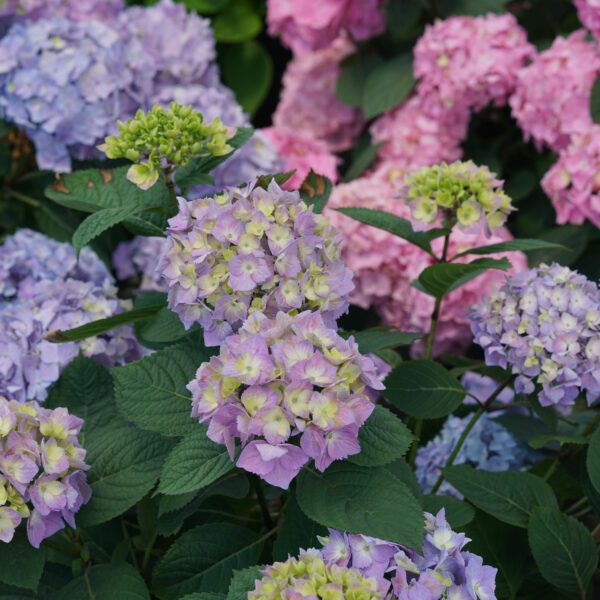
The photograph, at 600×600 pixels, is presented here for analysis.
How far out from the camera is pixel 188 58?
155 centimetres

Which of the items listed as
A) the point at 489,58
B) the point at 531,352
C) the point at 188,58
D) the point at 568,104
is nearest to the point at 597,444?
the point at 531,352

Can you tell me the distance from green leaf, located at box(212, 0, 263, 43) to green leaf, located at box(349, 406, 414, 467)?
1439mm

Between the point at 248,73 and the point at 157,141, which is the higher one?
the point at 157,141

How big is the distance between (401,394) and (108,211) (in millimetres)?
331

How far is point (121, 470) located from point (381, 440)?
0.23 m

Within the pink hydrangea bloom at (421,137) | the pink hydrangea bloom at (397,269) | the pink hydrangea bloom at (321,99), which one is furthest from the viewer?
the pink hydrangea bloom at (321,99)

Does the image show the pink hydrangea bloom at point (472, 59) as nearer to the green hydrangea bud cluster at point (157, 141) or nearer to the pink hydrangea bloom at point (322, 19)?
the pink hydrangea bloom at point (322, 19)

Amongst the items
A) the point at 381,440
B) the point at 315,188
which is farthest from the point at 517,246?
the point at 381,440

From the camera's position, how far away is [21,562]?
0.74 metres

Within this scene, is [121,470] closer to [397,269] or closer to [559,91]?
[397,269]

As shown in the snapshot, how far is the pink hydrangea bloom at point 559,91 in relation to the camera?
144 centimetres

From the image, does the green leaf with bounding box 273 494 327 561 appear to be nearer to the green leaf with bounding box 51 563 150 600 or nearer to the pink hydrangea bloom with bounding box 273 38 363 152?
the green leaf with bounding box 51 563 150 600

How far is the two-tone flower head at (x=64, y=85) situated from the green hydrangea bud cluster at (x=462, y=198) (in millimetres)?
586

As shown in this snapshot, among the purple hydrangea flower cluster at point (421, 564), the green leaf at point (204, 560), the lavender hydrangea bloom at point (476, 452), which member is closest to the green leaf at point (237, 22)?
the lavender hydrangea bloom at point (476, 452)
